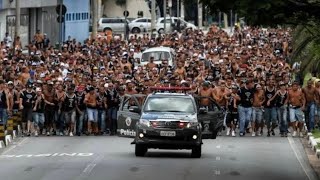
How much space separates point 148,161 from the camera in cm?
2730

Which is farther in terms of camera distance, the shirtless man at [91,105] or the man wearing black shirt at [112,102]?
the man wearing black shirt at [112,102]

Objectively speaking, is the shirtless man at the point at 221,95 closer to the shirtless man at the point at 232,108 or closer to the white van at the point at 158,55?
the shirtless man at the point at 232,108

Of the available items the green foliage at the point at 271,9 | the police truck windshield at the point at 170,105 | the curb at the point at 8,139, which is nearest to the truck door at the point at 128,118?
the police truck windshield at the point at 170,105

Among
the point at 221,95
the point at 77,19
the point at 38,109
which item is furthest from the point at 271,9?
the point at 77,19

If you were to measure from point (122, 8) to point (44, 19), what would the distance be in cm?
5160

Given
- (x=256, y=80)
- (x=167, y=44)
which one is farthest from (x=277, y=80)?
(x=167, y=44)

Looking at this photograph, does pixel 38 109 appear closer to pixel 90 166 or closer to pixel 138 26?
pixel 90 166

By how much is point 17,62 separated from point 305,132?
13.1 metres

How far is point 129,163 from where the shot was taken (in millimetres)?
26797

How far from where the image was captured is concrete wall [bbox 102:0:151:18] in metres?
122

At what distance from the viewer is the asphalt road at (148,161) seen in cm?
2441

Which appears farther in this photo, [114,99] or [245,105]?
[114,99]

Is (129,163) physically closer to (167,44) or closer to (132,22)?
(167,44)

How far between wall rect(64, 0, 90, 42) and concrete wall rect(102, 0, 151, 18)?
41334mm
